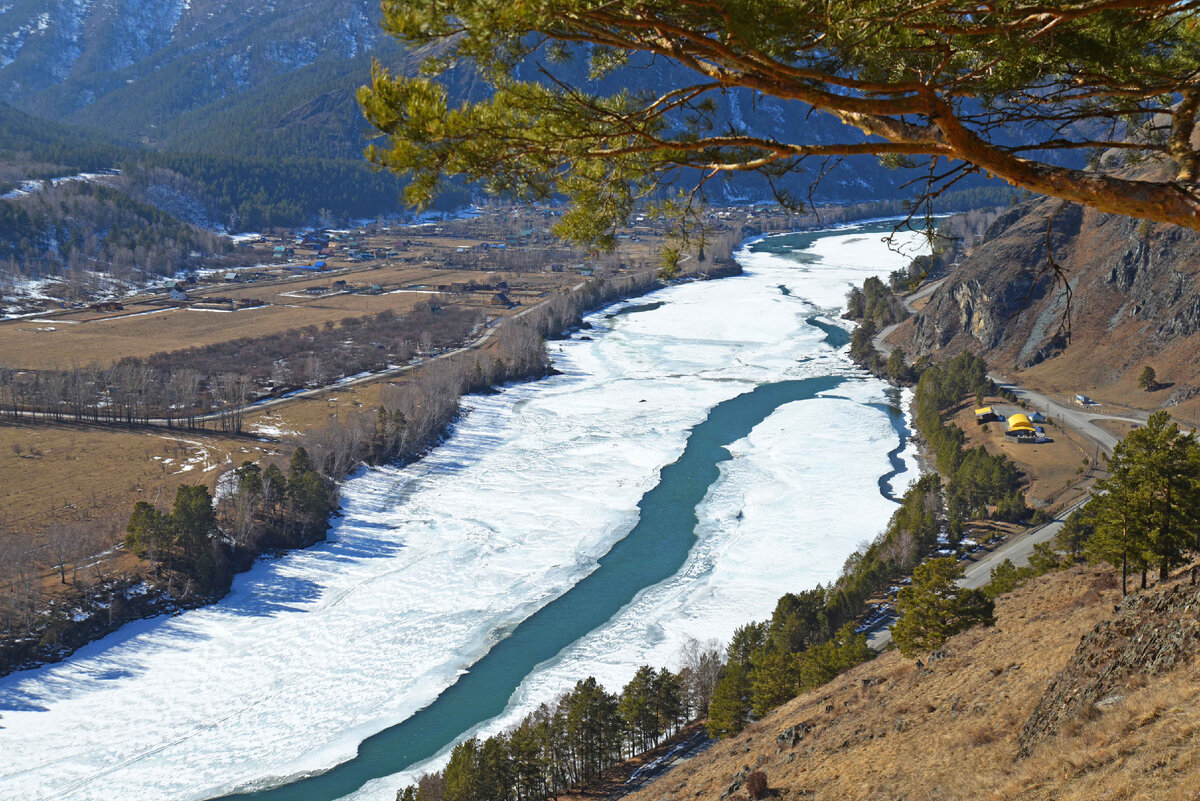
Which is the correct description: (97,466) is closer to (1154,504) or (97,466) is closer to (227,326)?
(227,326)

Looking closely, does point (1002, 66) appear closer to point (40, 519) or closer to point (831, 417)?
point (40, 519)

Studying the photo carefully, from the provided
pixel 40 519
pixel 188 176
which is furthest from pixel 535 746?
pixel 188 176

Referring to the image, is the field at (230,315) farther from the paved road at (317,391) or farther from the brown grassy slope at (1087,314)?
the brown grassy slope at (1087,314)

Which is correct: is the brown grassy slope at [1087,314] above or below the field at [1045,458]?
above

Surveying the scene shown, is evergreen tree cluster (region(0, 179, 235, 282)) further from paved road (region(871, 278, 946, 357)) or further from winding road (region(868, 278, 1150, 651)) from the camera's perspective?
winding road (region(868, 278, 1150, 651))

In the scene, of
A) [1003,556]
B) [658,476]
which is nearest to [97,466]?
[658,476]

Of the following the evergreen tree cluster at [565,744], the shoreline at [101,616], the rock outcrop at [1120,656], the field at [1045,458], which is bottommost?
the evergreen tree cluster at [565,744]

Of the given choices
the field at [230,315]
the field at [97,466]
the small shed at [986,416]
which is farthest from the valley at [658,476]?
the field at [230,315]
